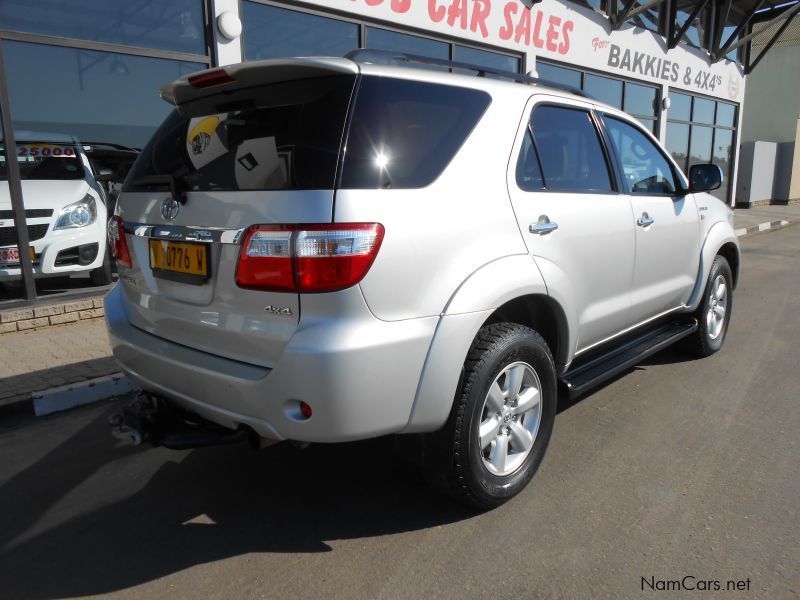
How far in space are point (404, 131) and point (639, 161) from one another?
2107 millimetres

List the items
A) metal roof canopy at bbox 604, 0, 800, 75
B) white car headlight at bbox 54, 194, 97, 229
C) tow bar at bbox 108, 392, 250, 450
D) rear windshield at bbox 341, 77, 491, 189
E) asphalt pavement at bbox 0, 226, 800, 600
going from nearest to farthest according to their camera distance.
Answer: rear windshield at bbox 341, 77, 491, 189 < asphalt pavement at bbox 0, 226, 800, 600 < tow bar at bbox 108, 392, 250, 450 < white car headlight at bbox 54, 194, 97, 229 < metal roof canopy at bbox 604, 0, 800, 75

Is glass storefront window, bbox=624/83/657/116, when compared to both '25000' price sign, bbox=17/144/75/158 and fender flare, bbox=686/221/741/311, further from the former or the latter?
'25000' price sign, bbox=17/144/75/158

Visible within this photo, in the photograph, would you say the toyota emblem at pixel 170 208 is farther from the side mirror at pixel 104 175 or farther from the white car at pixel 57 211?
the side mirror at pixel 104 175

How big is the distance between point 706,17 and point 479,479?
670 inches

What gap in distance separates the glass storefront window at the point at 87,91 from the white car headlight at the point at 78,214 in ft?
2.07

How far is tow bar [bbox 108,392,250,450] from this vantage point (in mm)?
2248

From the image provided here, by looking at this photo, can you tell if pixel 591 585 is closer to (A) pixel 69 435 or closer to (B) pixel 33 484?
(B) pixel 33 484

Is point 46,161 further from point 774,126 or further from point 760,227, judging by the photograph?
point 774,126

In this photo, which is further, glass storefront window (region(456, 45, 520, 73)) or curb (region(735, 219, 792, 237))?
curb (region(735, 219, 792, 237))

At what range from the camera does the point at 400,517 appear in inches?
99.0

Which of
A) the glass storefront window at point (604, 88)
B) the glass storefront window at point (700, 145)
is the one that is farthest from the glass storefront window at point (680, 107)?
the glass storefront window at point (604, 88)

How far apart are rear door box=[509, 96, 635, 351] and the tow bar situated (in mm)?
1462

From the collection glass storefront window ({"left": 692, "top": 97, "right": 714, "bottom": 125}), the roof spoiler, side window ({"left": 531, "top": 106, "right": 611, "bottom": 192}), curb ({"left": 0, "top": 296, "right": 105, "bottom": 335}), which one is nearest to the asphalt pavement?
side window ({"left": 531, "top": 106, "right": 611, "bottom": 192})

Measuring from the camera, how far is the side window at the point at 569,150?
2799mm
